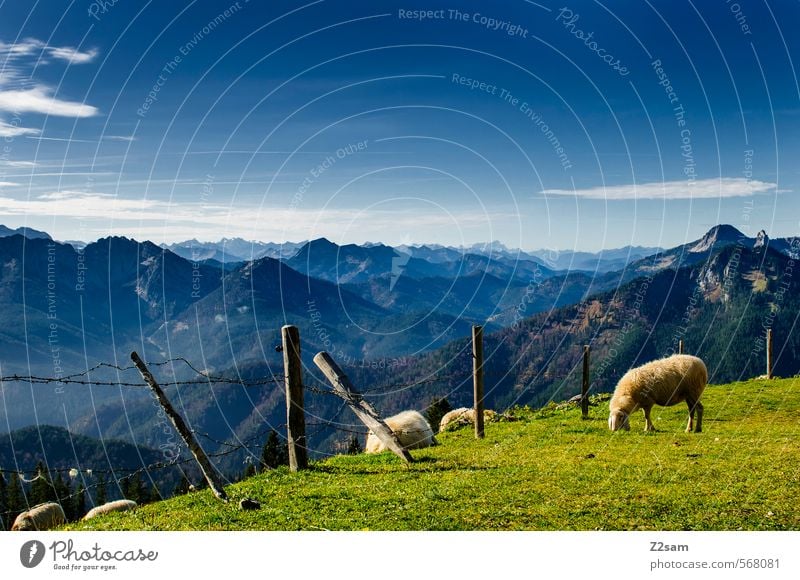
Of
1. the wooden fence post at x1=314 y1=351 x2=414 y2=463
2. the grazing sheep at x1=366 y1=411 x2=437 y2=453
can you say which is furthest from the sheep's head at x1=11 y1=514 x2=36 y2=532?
the wooden fence post at x1=314 y1=351 x2=414 y2=463

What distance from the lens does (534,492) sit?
42.9 ft

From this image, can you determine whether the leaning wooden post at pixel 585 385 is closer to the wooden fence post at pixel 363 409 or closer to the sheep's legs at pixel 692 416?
the sheep's legs at pixel 692 416

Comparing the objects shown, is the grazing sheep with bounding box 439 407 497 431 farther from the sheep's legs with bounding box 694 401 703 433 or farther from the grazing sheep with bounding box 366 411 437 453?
the sheep's legs with bounding box 694 401 703 433

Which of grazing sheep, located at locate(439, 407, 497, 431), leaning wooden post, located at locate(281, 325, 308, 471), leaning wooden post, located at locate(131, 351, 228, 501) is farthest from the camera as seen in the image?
grazing sheep, located at locate(439, 407, 497, 431)

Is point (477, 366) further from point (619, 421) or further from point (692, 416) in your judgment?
point (692, 416)

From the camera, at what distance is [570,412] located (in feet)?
96.9

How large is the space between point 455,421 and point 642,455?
16.6m

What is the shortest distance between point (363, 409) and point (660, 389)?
11.9 metres

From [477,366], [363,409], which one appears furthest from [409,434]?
[363,409]

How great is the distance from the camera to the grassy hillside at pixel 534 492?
11805mm

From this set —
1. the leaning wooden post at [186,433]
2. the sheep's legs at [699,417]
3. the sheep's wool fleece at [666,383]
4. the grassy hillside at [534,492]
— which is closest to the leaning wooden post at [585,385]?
the sheep's wool fleece at [666,383]

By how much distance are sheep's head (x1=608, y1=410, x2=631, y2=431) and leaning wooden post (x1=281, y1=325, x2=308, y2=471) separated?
11.8 metres

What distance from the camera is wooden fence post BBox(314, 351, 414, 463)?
16.5 metres
